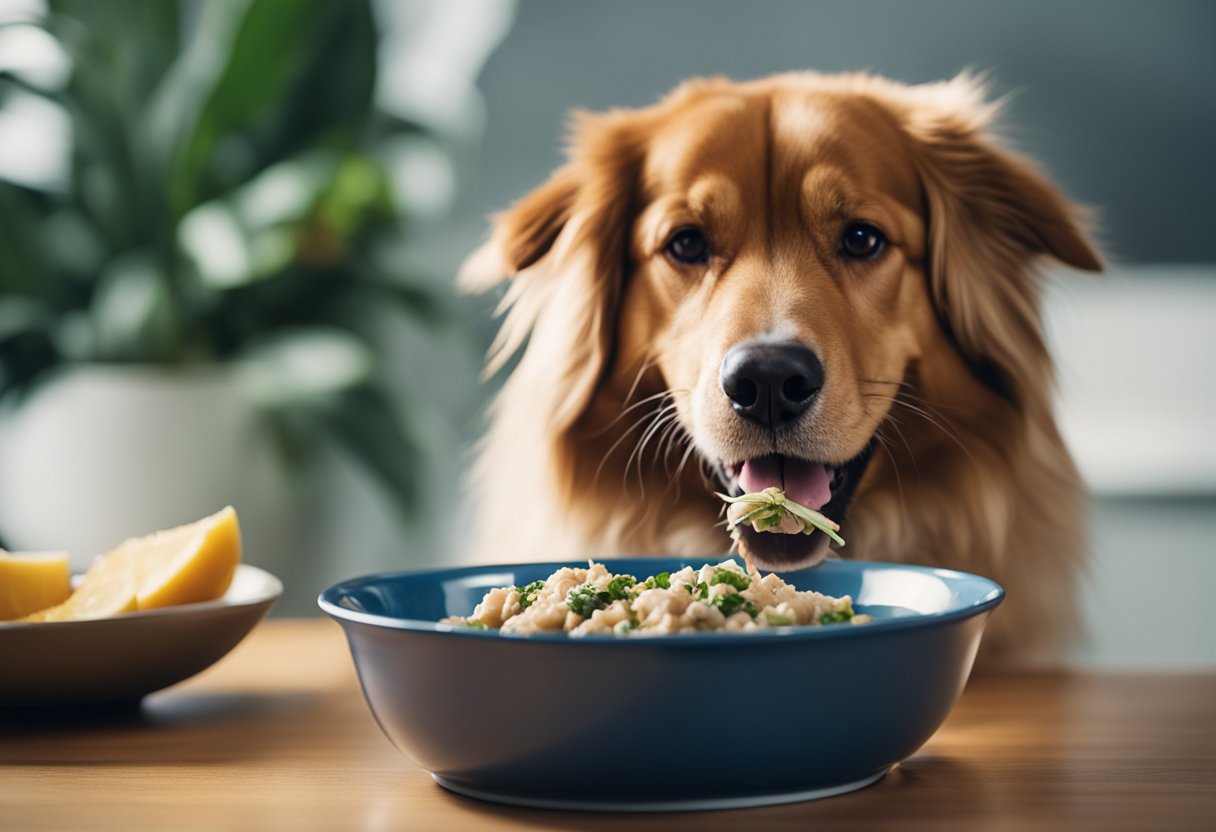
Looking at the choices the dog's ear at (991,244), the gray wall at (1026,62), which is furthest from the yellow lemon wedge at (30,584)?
the gray wall at (1026,62)

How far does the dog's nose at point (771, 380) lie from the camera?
135cm

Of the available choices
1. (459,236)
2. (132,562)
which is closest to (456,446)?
(459,236)

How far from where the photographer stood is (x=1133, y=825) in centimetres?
74

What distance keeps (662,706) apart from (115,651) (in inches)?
20.8

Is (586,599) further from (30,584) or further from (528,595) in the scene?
(30,584)

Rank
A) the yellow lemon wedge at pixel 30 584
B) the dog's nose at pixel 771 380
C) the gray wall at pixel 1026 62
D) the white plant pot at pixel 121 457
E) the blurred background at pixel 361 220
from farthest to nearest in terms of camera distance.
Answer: the gray wall at pixel 1026 62 < the blurred background at pixel 361 220 < the white plant pot at pixel 121 457 < the dog's nose at pixel 771 380 < the yellow lemon wedge at pixel 30 584

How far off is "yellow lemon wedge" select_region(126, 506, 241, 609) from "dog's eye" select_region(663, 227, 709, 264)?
70 centimetres

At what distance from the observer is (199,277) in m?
3.13

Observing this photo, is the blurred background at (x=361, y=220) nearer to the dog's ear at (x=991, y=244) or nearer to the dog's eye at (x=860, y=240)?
the dog's ear at (x=991, y=244)

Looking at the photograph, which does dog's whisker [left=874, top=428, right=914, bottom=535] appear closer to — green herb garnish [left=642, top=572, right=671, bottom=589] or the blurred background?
green herb garnish [left=642, top=572, right=671, bottom=589]

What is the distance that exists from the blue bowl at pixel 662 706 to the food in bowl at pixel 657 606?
5cm

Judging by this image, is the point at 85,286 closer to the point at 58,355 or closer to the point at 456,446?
the point at 58,355

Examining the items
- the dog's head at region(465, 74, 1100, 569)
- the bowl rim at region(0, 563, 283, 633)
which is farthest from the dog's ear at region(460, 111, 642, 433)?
the bowl rim at region(0, 563, 283, 633)

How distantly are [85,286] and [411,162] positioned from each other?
0.95 metres
